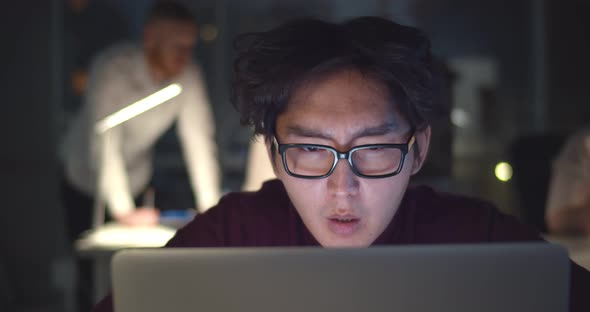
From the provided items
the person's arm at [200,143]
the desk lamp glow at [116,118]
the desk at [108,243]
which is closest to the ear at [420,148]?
the desk lamp glow at [116,118]

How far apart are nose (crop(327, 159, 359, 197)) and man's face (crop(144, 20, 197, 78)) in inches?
67.9

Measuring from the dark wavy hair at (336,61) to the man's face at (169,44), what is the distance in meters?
1.47

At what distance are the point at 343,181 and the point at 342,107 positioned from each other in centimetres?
13

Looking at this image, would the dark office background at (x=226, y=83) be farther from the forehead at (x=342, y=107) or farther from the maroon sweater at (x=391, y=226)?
the forehead at (x=342, y=107)

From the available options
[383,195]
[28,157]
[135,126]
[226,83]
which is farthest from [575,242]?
[28,157]

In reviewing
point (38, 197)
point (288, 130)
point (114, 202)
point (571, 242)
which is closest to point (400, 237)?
point (288, 130)

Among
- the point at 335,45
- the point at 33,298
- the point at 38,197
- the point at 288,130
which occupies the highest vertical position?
the point at 335,45

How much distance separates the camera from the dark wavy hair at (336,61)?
42.9 inches

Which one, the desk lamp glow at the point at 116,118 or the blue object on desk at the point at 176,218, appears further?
the blue object on desk at the point at 176,218

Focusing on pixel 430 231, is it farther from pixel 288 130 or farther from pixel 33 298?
pixel 33 298

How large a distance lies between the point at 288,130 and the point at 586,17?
4842mm

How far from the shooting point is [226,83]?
5297mm

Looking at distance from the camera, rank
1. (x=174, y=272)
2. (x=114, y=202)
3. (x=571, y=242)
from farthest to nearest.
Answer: (x=114, y=202)
(x=571, y=242)
(x=174, y=272)

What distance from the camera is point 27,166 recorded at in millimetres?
4660
